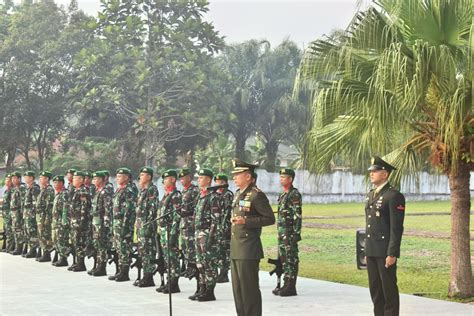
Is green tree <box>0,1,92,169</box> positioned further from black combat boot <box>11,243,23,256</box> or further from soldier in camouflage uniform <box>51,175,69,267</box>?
soldier in camouflage uniform <box>51,175,69,267</box>

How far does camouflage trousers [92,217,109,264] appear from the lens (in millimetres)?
12625

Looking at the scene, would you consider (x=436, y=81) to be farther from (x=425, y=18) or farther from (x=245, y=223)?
(x=245, y=223)

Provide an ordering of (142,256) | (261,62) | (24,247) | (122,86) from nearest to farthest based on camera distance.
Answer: (142,256) → (24,247) → (122,86) → (261,62)

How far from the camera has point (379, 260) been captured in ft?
25.0

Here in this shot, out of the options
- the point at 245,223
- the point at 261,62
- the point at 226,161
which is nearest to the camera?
the point at 245,223

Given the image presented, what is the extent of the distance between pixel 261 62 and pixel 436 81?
152 feet

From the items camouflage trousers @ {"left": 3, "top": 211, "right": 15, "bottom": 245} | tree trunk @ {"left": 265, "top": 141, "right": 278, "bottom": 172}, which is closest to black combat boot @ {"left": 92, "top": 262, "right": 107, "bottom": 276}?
camouflage trousers @ {"left": 3, "top": 211, "right": 15, "bottom": 245}

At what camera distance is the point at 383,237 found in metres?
7.61

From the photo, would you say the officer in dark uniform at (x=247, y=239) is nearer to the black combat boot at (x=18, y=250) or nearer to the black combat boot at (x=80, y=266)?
the black combat boot at (x=80, y=266)

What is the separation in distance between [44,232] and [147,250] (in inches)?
184

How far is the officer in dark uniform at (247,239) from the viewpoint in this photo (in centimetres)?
748

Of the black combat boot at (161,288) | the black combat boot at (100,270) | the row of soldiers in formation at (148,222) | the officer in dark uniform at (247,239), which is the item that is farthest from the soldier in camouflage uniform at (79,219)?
the officer in dark uniform at (247,239)

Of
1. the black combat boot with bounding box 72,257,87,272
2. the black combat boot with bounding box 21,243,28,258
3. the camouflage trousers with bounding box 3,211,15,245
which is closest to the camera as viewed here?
the black combat boot with bounding box 72,257,87,272

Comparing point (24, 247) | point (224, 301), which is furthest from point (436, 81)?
point (24, 247)
